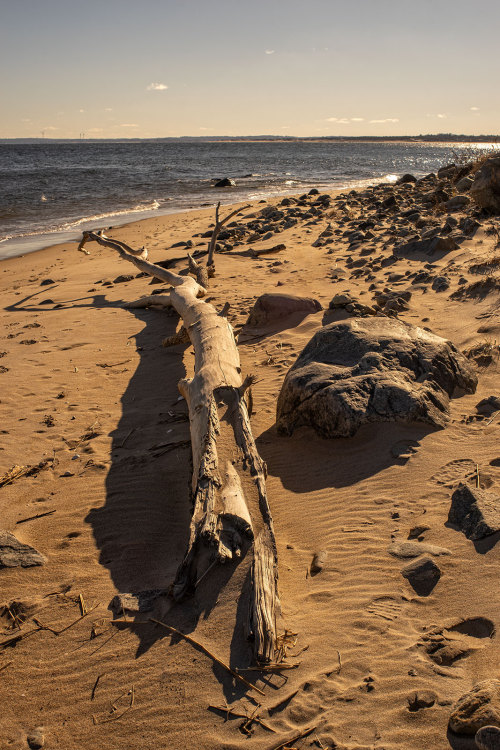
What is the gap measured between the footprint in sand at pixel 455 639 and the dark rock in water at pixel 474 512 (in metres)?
0.63

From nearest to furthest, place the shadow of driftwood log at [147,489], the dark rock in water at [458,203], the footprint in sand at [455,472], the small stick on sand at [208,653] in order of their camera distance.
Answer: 1. the small stick on sand at [208,653]
2. the shadow of driftwood log at [147,489]
3. the footprint in sand at [455,472]
4. the dark rock in water at [458,203]

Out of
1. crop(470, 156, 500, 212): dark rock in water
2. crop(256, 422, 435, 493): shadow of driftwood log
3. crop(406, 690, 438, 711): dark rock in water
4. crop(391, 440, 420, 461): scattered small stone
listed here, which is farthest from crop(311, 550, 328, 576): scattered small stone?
crop(470, 156, 500, 212): dark rock in water

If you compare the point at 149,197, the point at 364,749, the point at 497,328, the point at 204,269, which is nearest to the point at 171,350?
the point at 204,269

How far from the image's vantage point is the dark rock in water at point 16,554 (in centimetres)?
344

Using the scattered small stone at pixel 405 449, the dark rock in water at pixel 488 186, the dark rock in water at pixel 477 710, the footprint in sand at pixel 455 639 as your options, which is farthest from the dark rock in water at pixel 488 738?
the dark rock in water at pixel 488 186

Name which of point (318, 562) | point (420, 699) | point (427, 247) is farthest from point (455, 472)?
point (427, 247)

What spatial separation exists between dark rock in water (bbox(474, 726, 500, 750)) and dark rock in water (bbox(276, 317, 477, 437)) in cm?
255

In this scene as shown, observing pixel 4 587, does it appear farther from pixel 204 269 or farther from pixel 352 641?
pixel 204 269

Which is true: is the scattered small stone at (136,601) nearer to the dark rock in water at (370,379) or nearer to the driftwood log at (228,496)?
the driftwood log at (228,496)

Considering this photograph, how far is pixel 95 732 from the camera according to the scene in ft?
7.64

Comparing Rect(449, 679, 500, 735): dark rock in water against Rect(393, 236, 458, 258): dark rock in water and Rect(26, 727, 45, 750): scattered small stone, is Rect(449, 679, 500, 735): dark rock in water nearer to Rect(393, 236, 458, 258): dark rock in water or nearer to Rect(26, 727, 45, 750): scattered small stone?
Rect(26, 727, 45, 750): scattered small stone

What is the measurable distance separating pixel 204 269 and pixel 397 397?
582 centimetres

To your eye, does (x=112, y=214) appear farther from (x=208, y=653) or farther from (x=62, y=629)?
(x=208, y=653)

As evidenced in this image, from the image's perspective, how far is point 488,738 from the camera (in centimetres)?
189
